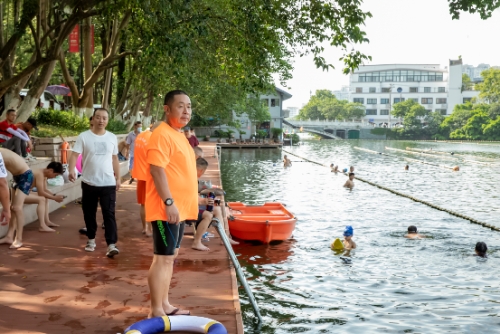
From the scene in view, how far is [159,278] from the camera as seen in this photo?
18.1 feet

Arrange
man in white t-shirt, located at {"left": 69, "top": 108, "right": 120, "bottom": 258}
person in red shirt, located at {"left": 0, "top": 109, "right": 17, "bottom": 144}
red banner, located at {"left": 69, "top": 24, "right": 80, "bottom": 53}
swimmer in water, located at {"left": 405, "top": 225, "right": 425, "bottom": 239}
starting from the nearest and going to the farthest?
man in white t-shirt, located at {"left": 69, "top": 108, "right": 120, "bottom": 258}, person in red shirt, located at {"left": 0, "top": 109, "right": 17, "bottom": 144}, swimmer in water, located at {"left": 405, "top": 225, "right": 425, "bottom": 239}, red banner, located at {"left": 69, "top": 24, "right": 80, "bottom": 53}

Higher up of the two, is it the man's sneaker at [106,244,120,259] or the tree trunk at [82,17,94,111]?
the tree trunk at [82,17,94,111]

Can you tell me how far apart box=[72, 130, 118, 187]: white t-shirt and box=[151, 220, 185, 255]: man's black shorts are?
3077 millimetres

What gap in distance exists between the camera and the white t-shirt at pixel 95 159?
27.2 ft

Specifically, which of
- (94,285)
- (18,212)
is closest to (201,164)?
(94,285)

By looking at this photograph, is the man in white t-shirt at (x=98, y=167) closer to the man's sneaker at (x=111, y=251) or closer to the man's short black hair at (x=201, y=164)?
the man's sneaker at (x=111, y=251)

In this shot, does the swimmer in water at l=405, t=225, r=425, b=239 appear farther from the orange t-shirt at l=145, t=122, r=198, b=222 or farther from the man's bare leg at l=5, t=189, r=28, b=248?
the orange t-shirt at l=145, t=122, r=198, b=222

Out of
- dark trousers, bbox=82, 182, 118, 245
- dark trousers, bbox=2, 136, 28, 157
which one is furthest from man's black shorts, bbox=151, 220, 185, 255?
dark trousers, bbox=2, 136, 28, 157

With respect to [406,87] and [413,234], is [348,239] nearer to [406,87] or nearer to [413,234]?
[413,234]

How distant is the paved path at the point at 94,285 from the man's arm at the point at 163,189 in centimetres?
130

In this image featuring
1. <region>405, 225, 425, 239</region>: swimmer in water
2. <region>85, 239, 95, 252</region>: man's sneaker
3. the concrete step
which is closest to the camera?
<region>85, 239, 95, 252</region>: man's sneaker

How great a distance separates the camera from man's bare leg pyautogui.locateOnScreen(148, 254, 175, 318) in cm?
549

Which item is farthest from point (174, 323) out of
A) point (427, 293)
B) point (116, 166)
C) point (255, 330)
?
point (427, 293)

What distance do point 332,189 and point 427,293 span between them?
1915cm
